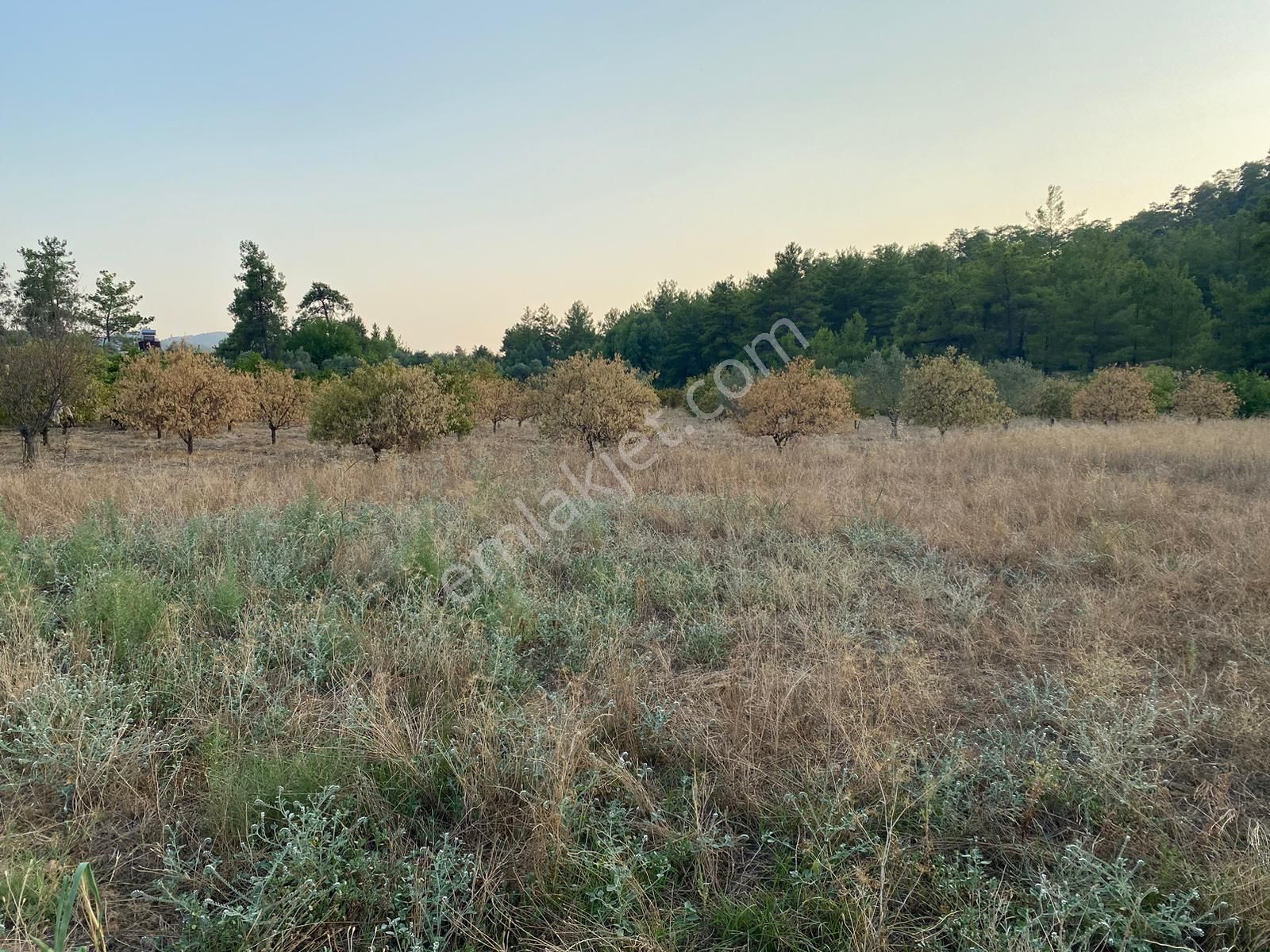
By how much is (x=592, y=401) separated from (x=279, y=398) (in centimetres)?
1360

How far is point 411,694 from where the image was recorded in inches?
108

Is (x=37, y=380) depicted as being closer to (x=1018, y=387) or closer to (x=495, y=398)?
(x=495, y=398)

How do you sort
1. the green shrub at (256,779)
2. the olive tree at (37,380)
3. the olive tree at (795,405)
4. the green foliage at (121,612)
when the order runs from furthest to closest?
the olive tree at (795,405) < the olive tree at (37,380) < the green foliage at (121,612) < the green shrub at (256,779)

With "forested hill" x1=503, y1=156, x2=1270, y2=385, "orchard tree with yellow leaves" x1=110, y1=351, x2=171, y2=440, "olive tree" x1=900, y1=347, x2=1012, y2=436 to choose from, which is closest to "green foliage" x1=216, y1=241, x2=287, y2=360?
"forested hill" x1=503, y1=156, x2=1270, y2=385

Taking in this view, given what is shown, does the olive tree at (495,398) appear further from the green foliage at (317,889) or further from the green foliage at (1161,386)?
the green foliage at (1161,386)

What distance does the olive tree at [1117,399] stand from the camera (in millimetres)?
20031

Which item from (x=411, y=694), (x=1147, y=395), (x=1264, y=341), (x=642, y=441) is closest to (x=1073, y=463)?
(x=642, y=441)

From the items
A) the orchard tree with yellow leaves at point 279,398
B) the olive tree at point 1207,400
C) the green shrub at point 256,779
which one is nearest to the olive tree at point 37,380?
the orchard tree with yellow leaves at point 279,398

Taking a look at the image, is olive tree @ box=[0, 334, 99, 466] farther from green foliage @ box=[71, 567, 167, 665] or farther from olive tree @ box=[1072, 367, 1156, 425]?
olive tree @ box=[1072, 367, 1156, 425]

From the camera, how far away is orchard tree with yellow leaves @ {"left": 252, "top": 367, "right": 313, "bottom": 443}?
19.7 m

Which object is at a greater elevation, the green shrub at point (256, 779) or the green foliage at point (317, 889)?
the green shrub at point (256, 779)

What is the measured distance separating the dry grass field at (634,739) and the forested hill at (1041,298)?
118 feet

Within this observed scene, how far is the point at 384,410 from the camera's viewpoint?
39.9 ft

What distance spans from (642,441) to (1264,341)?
33601mm
